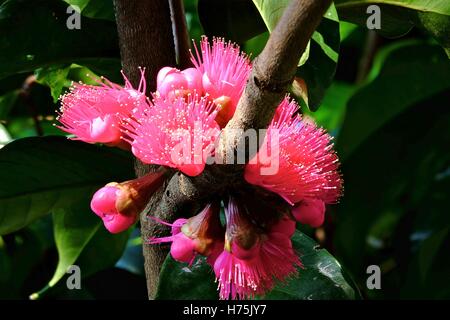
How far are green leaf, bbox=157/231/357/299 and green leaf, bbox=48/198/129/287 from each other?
0.35 meters

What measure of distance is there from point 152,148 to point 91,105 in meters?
0.14

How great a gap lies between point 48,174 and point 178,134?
0.40 m

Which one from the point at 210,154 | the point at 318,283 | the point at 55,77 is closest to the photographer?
the point at 210,154

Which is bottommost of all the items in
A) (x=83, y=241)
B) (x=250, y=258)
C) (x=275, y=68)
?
(x=83, y=241)

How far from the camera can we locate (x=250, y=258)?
80cm

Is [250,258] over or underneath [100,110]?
underneath

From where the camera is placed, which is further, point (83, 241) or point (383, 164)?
point (383, 164)

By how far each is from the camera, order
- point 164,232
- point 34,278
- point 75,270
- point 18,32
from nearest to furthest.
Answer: point 164,232 → point 18,32 → point 75,270 → point 34,278

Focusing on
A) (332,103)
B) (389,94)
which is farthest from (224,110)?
(332,103)

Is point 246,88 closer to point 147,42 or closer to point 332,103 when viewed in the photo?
point 147,42
